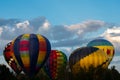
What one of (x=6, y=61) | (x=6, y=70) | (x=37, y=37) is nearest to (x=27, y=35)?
(x=37, y=37)

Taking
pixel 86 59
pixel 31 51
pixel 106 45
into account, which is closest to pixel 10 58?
pixel 31 51

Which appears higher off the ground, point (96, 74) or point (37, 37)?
point (37, 37)

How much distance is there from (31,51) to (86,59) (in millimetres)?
9166

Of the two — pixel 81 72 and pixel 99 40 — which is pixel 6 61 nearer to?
pixel 99 40

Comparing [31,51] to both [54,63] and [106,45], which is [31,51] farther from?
[106,45]

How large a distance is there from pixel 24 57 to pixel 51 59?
11338 millimetres

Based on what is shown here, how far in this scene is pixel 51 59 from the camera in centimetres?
7756

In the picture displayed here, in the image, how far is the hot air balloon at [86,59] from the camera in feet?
210

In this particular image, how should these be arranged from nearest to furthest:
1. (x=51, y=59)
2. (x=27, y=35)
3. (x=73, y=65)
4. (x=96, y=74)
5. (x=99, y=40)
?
1. (x=96, y=74)
2. (x=73, y=65)
3. (x=27, y=35)
4. (x=51, y=59)
5. (x=99, y=40)

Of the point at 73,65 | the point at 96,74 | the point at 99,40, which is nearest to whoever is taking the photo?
the point at 96,74

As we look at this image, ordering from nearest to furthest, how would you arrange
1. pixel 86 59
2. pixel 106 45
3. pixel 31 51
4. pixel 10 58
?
pixel 86 59, pixel 31 51, pixel 10 58, pixel 106 45

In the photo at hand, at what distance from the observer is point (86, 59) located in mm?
64625

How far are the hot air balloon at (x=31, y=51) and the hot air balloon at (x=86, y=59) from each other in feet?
15.9

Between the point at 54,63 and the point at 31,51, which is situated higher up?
the point at 31,51
